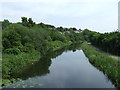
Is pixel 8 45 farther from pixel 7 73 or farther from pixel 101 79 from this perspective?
pixel 101 79

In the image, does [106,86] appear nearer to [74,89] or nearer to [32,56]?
[74,89]

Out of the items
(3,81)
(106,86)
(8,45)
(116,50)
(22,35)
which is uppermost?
(22,35)

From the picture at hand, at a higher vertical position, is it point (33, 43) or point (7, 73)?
point (33, 43)

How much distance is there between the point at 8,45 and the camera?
1644 centimetres

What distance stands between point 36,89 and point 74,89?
3212 millimetres

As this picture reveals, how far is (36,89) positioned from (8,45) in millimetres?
10047

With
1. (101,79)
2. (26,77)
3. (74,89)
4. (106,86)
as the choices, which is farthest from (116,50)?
(26,77)

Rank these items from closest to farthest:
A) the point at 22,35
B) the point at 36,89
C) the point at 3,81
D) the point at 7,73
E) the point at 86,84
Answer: the point at 36,89 → the point at 3,81 → the point at 86,84 → the point at 7,73 → the point at 22,35

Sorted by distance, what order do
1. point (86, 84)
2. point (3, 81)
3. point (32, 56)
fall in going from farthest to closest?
point (32, 56) → point (86, 84) → point (3, 81)

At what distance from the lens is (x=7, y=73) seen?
1158 cm

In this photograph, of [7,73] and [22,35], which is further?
[22,35]

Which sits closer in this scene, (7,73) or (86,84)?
(86,84)

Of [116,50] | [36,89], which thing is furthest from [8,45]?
[116,50]

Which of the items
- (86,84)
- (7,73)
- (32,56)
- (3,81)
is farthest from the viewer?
(32,56)
